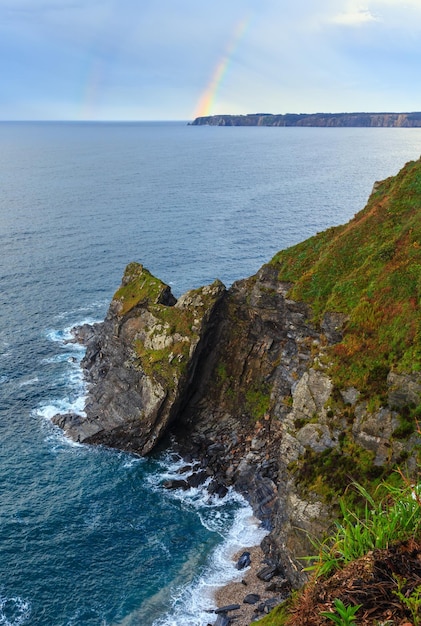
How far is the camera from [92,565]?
149ft

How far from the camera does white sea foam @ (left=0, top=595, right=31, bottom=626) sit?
1576 inches

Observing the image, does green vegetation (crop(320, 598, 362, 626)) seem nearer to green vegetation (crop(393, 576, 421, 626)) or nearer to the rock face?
green vegetation (crop(393, 576, 421, 626))

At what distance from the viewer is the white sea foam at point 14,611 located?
4003 centimetres

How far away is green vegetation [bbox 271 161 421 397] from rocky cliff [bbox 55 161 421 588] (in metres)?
0.13

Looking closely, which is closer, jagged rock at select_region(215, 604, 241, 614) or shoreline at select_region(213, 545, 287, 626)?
shoreline at select_region(213, 545, 287, 626)

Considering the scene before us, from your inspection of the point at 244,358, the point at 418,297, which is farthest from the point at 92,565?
the point at 418,297

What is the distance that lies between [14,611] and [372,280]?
41.9m

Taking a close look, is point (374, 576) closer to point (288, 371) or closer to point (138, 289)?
point (288, 371)

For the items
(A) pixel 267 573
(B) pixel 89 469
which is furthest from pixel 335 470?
(B) pixel 89 469

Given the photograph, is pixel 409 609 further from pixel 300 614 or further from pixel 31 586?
pixel 31 586

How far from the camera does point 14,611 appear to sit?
40.8m

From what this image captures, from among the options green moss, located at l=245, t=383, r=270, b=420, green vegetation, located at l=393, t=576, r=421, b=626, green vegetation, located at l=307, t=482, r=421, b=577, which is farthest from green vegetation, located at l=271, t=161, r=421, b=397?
green vegetation, located at l=393, t=576, r=421, b=626

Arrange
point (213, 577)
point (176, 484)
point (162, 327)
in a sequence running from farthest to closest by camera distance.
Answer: point (162, 327), point (176, 484), point (213, 577)

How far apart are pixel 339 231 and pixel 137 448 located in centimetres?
3609
